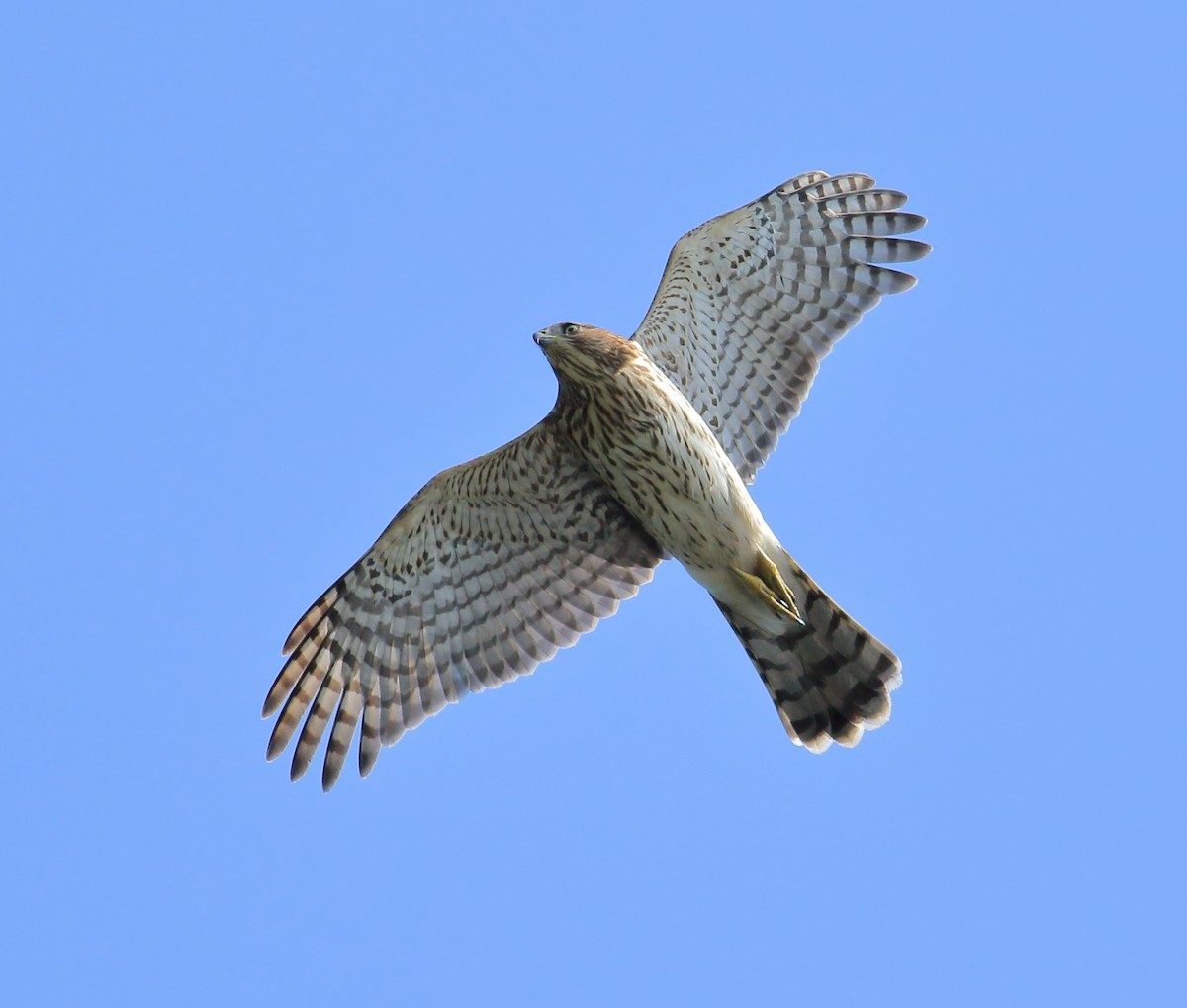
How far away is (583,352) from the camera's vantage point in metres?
9.61

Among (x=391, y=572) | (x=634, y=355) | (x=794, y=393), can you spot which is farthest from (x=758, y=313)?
(x=391, y=572)

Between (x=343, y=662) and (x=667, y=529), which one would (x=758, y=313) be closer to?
(x=667, y=529)

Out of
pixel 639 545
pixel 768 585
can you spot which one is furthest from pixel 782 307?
pixel 768 585

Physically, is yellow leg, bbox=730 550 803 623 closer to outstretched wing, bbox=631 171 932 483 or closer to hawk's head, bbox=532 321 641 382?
outstretched wing, bbox=631 171 932 483

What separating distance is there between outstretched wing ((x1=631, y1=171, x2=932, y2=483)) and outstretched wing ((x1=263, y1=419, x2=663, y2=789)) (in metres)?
0.99

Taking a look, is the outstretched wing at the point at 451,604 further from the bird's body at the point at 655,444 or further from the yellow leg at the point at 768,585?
the yellow leg at the point at 768,585

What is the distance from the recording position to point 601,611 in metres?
10.5

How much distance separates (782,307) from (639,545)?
1787mm

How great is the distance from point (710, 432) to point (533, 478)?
1139 mm

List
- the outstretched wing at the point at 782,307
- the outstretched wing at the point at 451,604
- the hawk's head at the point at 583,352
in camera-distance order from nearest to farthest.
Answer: the hawk's head at the point at 583,352
the outstretched wing at the point at 451,604
the outstretched wing at the point at 782,307

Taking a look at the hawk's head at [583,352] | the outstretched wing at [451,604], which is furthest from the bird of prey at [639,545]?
the hawk's head at [583,352]

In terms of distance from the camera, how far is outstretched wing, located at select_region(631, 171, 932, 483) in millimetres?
10602

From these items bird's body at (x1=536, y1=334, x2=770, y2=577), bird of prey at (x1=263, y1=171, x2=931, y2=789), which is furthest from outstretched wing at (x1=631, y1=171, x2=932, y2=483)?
bird's body at (x1=536, y1=334, x2=770, y2=577)

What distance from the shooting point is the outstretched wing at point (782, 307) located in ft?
34.8
